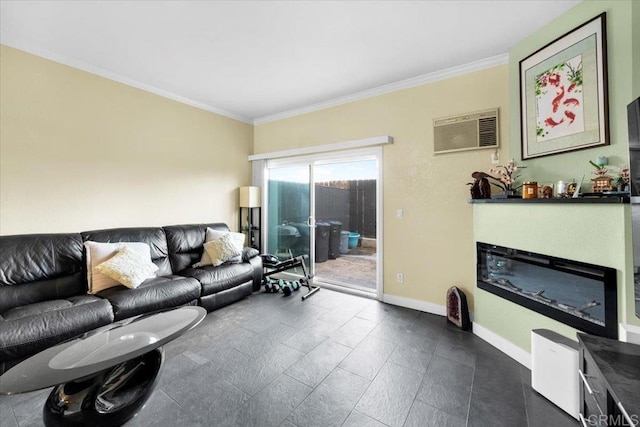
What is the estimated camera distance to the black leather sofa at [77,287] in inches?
69.5

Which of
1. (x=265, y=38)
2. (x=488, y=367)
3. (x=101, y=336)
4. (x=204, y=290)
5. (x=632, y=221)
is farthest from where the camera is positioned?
(x=204, y=290)

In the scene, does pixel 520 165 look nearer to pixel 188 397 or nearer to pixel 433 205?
pixel 433 205

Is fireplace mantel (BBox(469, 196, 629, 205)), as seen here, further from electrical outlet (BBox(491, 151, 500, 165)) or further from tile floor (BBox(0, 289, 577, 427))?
tile floor (BBox(0, 289, 577, 427))

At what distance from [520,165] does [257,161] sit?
3.69m

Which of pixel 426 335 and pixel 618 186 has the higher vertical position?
pixel 618 186

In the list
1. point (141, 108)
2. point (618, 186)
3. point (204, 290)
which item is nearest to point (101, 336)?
point (204, 290)

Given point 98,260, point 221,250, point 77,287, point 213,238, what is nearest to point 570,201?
point 221,250

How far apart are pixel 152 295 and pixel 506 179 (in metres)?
3.40

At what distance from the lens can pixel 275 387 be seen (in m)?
1.75

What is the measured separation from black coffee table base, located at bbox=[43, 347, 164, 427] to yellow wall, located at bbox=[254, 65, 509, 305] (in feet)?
8.57

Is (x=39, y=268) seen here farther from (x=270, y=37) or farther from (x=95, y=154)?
(x=270, y=37)

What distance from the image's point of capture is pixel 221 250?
3.32 meters

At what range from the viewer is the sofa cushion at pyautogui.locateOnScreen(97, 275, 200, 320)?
7.27 ft

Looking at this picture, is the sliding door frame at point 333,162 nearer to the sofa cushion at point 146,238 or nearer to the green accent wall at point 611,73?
the green accent wall at point 611,73
